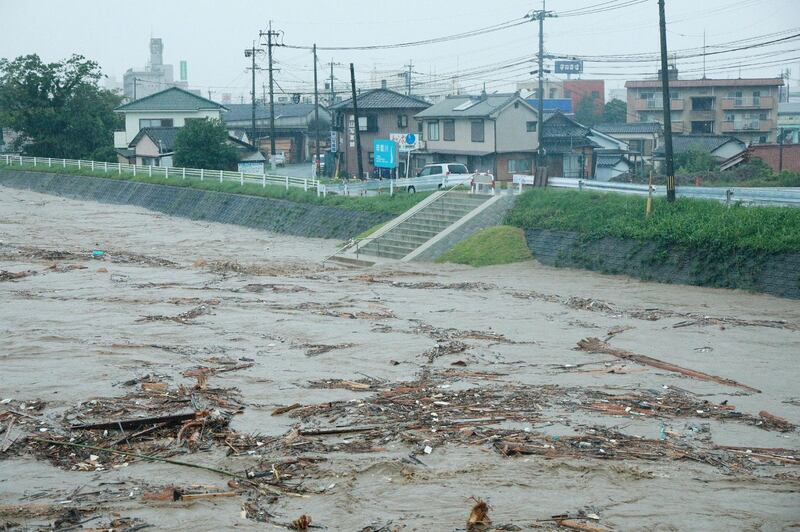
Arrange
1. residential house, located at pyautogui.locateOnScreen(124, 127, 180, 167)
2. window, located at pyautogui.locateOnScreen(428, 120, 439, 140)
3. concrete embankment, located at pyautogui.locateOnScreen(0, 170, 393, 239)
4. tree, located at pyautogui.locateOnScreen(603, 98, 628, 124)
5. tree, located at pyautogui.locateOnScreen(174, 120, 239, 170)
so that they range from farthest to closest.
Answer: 1. tree, located at pyautogui.locateOnScreen(603, 98, 628, 124)
2. residential house, located at pyautogui.locateOnScreen(124, 127, 180, 167)
3. tree, located at pyautogui.locateOnScreen(174, 120, 239, 170)
4. window, located at pyautogui.locateOnScreen(428, 120, 439, 140)
5. concrete embankment, located at pyautogui.locateOnScreen(0, 170, 393, 239)

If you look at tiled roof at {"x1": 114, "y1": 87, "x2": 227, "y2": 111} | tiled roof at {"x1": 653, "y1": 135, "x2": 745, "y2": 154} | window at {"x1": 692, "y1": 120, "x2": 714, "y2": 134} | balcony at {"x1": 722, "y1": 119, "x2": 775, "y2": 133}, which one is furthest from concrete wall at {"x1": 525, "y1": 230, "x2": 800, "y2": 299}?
tiled roof at {"x1": 114, "y1": 87, "x2": 227, "y2": 111}

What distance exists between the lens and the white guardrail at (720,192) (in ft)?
79.7

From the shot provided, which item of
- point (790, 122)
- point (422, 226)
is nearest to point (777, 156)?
point (422, 226)

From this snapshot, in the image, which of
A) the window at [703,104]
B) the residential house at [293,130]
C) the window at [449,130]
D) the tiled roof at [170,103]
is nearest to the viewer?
the window at [449,130]

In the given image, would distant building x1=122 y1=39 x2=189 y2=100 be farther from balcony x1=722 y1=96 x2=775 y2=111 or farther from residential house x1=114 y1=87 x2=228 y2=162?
balcony x1=722 y1=96 x2=775 y2=111

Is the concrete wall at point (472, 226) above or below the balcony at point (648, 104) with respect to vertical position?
below

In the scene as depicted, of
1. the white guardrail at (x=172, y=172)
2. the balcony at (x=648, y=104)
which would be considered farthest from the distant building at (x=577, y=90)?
the white guardrail at (x=172, y=172)

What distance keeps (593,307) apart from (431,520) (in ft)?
42.4

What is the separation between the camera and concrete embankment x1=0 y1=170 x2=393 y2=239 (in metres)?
35.8

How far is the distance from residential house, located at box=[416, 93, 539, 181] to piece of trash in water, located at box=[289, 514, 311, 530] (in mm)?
39599

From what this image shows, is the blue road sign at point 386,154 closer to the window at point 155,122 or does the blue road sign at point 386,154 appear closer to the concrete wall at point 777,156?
the concrete wall at point 777,156

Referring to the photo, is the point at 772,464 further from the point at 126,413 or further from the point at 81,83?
the point at 81,83

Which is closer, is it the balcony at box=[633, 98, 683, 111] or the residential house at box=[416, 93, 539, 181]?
the residential house at box=[416, 93, 539, 181]

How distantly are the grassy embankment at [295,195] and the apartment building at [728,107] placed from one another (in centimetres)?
2931
